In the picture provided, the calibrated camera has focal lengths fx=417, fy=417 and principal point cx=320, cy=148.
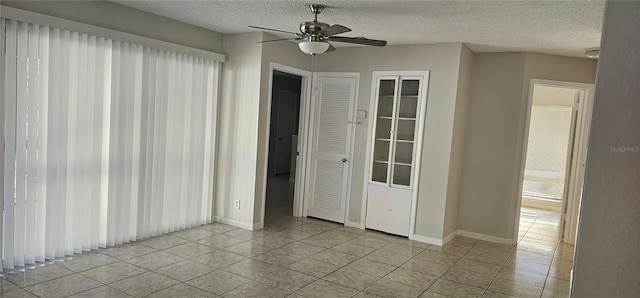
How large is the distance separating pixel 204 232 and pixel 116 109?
1.72m

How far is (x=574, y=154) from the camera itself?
17.6ft

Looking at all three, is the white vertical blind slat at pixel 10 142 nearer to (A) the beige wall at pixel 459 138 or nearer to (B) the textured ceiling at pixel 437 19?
(B) the textured ceiling at pixel 437 19

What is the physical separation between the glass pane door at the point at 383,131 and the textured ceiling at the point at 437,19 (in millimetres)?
637

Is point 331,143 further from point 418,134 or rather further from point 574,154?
point 574,154

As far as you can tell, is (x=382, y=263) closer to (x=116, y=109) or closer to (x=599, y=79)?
(x=116, y=109)

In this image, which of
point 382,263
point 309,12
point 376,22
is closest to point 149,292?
point 382,263

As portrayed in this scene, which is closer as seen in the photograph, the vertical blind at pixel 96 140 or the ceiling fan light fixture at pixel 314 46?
the vertical blind at pixel 96 140

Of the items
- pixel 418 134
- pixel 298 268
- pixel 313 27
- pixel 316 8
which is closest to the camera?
pixel 313 27

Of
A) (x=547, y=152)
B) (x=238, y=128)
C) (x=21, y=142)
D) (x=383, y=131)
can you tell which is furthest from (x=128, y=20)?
(x=547, y=152)

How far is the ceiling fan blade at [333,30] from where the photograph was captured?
10.4 ft

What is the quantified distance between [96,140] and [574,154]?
5567 millimetres

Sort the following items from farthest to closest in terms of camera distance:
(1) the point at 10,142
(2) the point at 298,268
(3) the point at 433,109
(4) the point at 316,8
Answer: (3) the point at 433,109 < (2) the point at 298,268 < (4) the point at 316,8 < (1) the point at 10,142

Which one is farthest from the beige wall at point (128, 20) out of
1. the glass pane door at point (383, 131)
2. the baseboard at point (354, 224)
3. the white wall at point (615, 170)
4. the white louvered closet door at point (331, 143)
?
the white wall at point (615, 170)

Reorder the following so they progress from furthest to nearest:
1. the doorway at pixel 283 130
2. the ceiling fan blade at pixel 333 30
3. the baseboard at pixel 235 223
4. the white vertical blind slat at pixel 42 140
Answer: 1. the doorway at pixel 283 130
2. the baseboard at pixel 235 223
3. the white vertical blind slat at pixel 42 140
4. the ceiling fan blade at pixel 333 30
